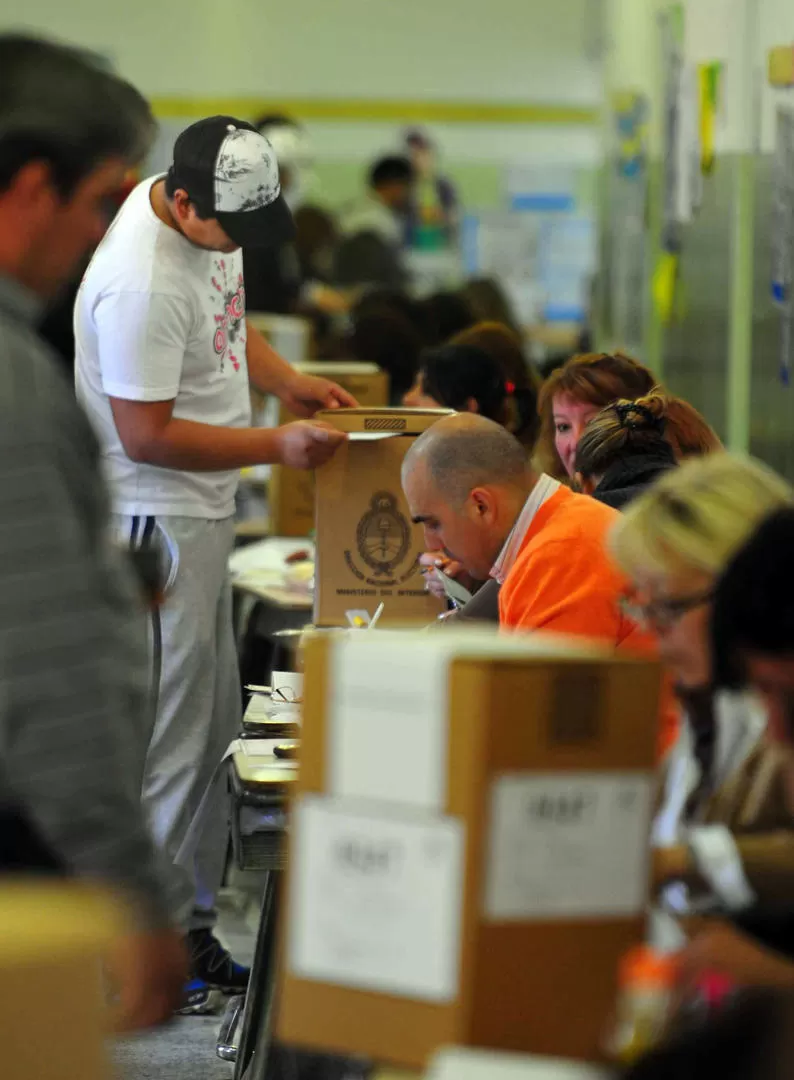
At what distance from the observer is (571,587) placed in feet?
8.28

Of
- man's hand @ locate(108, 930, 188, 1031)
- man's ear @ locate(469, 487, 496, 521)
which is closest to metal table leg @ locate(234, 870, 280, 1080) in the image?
man's ear @ locate(469, 487, 496, 521)

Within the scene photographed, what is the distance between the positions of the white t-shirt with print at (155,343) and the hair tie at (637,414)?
0.86 meters

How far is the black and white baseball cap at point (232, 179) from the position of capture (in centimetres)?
318

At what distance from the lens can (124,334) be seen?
3191mm

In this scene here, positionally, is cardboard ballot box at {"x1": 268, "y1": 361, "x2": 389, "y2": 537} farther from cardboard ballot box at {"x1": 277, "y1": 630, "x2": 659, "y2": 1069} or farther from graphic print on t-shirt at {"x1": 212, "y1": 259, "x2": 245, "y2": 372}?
cardboard ballot box at {"x1": 277, "y1": 630, "x2": 659, "y2": 1069}

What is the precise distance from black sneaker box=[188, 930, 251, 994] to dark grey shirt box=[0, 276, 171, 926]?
209 centimetres

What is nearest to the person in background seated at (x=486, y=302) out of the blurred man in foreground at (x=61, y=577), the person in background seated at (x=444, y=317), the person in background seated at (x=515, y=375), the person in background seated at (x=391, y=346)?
the person in background seated at (x=444, y=317)

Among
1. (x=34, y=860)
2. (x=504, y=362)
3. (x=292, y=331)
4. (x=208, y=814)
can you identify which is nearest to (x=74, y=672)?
(x=34, y=860)

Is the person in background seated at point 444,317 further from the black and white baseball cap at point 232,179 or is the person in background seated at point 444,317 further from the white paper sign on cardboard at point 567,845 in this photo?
the white paper sign on cardboard at point 567,845

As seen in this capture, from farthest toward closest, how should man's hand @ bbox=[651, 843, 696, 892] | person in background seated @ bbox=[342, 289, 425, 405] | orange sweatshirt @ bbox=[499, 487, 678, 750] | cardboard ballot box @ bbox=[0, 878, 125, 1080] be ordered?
person in background seated @ bbox=[342, 289, 425, 405], orange sweatshirt @ bbox=[499, 487, 678, 750], man's hand @ bbox=[651, 843, 696, 892], cardboard ballot box @ bbox=[0, 878, 125, 1080]

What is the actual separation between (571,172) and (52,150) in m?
12.0

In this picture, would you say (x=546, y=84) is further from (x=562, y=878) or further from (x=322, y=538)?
(x=562, y=878)

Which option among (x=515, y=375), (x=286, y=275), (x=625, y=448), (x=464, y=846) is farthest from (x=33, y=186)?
(x=286, y=275)

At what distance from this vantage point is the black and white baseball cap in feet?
10.4
